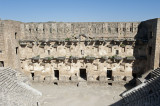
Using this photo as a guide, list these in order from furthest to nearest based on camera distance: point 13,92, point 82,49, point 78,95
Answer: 1. point 82,49
2. point 78,95
3. point 13,92

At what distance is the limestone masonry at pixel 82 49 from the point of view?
50.1 feet

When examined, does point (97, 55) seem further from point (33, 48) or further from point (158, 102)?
point (158, 102)

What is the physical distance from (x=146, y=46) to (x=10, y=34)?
49.5 ft

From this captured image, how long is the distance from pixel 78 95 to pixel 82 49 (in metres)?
5.44

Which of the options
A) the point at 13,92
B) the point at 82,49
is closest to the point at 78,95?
the point at 82,49

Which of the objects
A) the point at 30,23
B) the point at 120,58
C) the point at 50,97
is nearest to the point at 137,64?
the point at 120,58

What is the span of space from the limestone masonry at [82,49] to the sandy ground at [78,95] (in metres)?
1.02

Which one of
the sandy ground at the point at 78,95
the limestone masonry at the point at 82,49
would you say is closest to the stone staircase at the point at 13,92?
the sandy ground at the point at 78,95

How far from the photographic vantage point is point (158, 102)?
727cm

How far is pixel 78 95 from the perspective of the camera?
1328 centimetres

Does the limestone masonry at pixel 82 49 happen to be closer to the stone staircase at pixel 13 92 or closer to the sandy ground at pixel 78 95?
the sandy ground at pixel 78 95

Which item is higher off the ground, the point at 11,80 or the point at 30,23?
the point at 30,23

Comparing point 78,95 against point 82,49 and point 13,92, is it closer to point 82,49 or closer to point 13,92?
point 82,49

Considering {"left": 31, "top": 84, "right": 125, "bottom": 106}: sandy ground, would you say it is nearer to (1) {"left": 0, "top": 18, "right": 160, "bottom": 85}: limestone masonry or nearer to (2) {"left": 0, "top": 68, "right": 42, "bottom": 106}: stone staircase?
(1) {"left": 0, "top": 18, "right": 160, "bottom": 85}: limestone masonry
